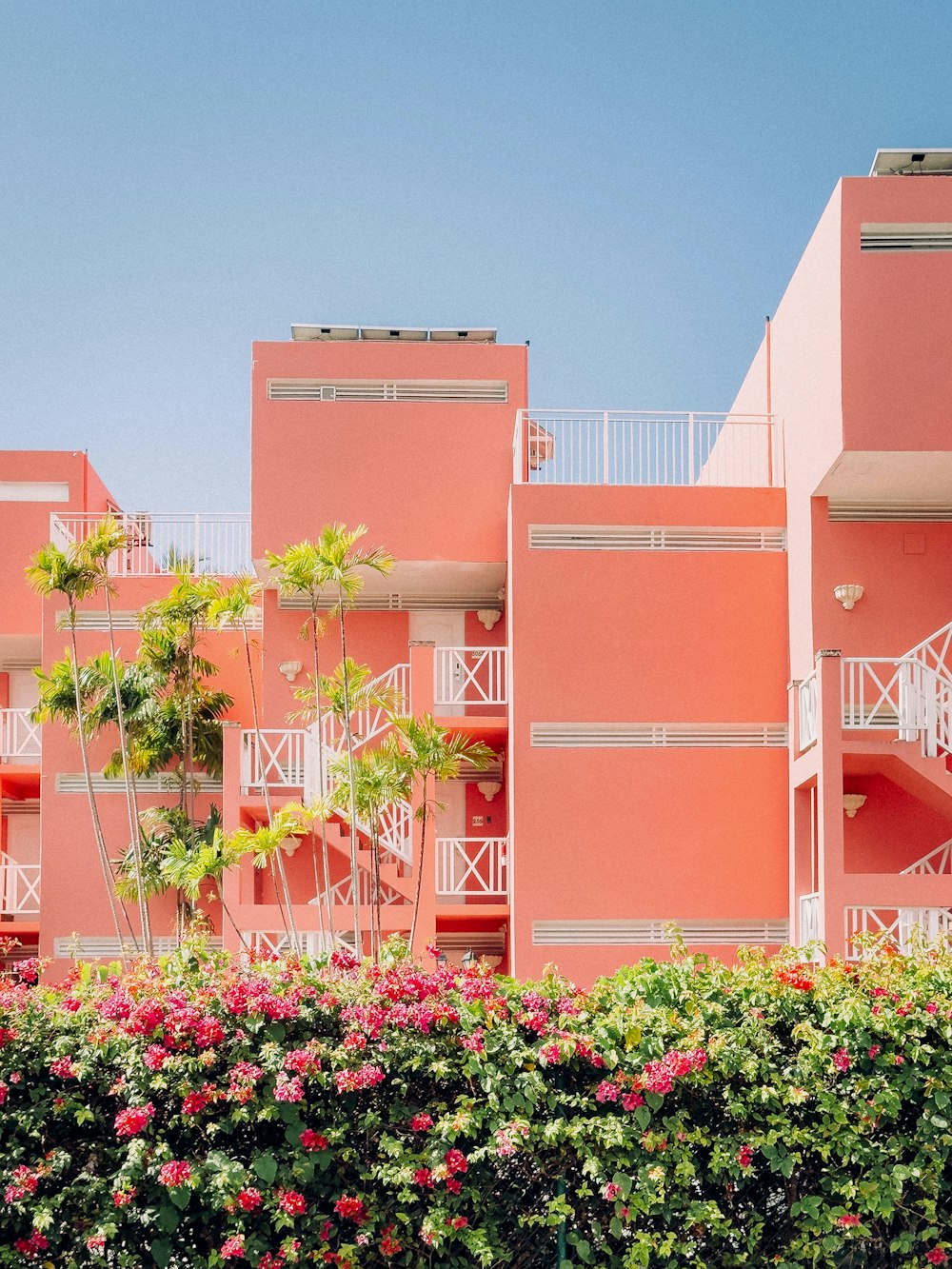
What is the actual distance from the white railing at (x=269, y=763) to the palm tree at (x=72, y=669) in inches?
71.0

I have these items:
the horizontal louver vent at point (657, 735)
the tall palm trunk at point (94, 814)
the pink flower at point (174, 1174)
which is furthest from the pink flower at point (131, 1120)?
the tall palm trunk at point (94, 814)

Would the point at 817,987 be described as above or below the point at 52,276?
below

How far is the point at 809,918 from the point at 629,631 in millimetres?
3861

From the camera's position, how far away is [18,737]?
20.7 meters

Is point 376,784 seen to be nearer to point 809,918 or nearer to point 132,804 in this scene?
point 132,804

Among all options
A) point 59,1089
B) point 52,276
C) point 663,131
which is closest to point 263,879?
point 52,276

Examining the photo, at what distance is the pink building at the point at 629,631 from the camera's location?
15.2 meters

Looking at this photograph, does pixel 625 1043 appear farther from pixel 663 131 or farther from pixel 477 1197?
pixel 663 131

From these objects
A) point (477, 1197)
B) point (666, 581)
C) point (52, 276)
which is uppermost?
point (52, 276)

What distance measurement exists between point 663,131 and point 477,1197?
41.6ft

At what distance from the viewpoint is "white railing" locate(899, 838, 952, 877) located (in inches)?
602

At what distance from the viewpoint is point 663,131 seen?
637 inches

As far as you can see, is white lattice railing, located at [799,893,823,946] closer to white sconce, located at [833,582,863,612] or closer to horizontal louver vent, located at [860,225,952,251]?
white sconce, located at [833,582,863,612]

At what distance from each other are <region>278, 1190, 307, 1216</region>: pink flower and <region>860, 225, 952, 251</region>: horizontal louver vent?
474 inches
